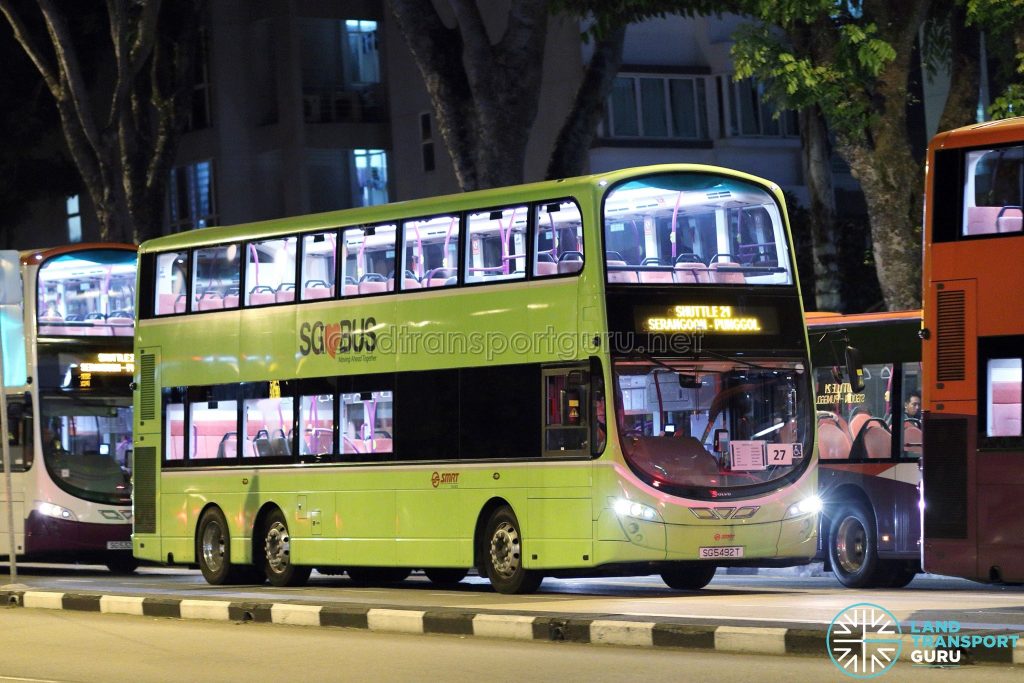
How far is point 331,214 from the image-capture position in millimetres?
22375

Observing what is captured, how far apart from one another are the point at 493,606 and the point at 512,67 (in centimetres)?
1027

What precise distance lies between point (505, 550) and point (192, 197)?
3237 cm

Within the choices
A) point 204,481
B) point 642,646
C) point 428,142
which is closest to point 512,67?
point 204,481

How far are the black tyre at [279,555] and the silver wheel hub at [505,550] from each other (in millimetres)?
3591

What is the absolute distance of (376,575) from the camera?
24453 millimetres

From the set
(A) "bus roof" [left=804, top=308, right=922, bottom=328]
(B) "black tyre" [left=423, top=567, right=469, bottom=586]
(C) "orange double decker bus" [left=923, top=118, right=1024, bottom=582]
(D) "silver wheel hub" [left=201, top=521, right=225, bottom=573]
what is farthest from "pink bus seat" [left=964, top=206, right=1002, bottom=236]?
(D) "silver wheel hub" [left=201, top=521, right=225, bottom=573]

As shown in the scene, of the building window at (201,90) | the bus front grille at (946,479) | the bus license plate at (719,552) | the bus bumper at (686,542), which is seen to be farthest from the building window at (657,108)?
the bus front grille at (946,479)

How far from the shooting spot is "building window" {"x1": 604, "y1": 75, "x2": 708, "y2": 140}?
127 ft

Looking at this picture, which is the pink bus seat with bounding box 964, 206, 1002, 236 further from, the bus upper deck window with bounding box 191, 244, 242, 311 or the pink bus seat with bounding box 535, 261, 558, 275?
the bus upper deck window with bounding box 191, 244, 242, 311

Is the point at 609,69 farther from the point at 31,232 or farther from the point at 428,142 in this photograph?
the point at 31,232

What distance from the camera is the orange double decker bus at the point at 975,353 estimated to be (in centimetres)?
1523

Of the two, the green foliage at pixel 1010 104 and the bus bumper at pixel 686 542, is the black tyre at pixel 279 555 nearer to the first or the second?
the bus bumper at pixel 686 542

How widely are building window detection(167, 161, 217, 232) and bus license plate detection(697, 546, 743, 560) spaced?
32306 mm

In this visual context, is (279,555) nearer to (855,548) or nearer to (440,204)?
(440,204)
